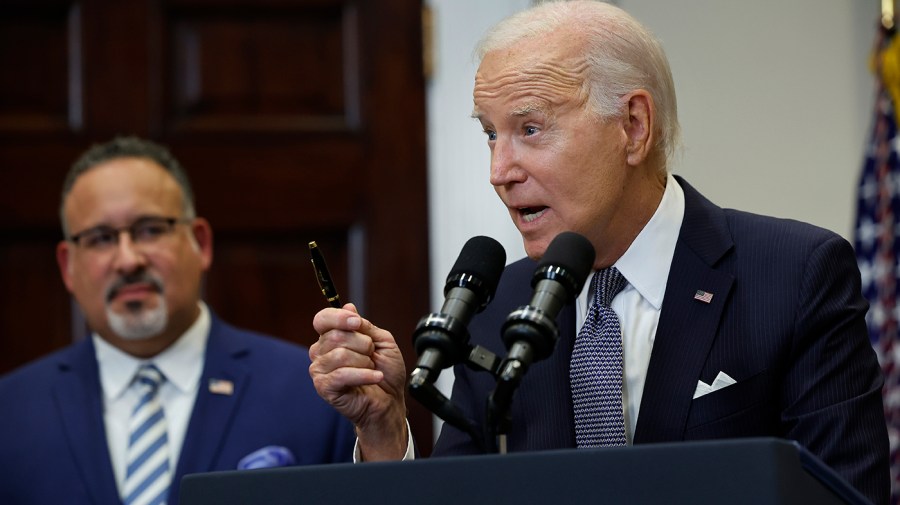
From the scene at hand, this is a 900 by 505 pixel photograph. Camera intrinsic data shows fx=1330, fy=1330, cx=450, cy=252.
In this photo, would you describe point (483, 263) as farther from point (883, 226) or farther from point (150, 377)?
Answer: point (883, 226)

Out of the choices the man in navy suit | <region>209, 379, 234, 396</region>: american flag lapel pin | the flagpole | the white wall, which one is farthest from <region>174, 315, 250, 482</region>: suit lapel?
the flagpole

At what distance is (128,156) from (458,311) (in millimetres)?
2077

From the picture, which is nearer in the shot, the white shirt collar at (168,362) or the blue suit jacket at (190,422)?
the blue suit jacket at (190,422)

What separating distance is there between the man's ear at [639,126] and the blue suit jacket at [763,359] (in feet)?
0.50

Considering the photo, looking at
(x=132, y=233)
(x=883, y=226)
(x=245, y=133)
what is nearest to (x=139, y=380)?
(x=132, y=233)

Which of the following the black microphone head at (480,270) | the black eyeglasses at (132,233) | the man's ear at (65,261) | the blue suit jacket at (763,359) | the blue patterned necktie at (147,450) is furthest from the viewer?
the man's ear at (65,261)

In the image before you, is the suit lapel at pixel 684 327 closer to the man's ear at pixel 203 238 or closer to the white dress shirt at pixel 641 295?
the white dress shirt at pixel 641 295

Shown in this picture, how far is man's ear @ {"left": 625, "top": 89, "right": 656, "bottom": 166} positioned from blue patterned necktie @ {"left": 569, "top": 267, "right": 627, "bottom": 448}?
0.20m

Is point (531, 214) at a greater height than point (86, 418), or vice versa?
point (531, 214)

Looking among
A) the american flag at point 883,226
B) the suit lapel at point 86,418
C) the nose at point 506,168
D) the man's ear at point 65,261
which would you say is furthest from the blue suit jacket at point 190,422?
the american flag at point 883,226

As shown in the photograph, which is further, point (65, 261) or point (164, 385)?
point (65, 261)

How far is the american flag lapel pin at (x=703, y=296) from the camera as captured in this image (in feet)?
6.81

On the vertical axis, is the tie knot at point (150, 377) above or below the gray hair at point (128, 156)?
below

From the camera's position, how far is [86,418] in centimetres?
318
